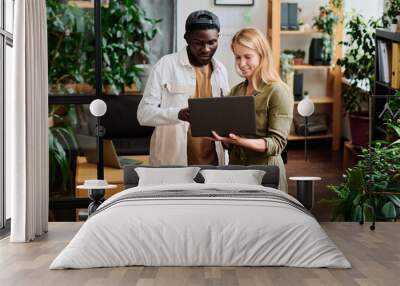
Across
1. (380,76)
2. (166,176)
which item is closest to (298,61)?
(380,76)

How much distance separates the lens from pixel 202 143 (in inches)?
310

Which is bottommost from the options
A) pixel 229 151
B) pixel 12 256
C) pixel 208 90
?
pixel 12 256

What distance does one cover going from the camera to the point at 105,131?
8.20 m

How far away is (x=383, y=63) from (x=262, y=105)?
1.18 m

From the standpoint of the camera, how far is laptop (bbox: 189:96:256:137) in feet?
24.1

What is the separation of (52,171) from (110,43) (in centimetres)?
122

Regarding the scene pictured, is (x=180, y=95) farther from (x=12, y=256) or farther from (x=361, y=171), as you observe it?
(x=12, y=256)

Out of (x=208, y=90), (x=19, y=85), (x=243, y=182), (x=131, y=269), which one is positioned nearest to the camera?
(x=131, y=269)

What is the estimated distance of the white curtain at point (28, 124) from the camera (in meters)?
6.73

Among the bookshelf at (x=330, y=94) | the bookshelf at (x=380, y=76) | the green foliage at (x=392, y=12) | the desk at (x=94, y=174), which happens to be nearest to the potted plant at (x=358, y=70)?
the bookshelf at (x=330, y=94)

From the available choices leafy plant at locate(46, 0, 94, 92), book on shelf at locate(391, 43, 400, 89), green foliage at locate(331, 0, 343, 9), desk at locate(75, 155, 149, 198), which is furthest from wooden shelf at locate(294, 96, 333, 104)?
leafy plant at locate(46, 0, 94, 92)

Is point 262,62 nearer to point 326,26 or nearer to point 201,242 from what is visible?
point 326,26

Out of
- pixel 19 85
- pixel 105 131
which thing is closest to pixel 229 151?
pixel 105 131

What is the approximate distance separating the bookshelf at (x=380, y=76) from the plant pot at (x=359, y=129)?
0.99 meters
